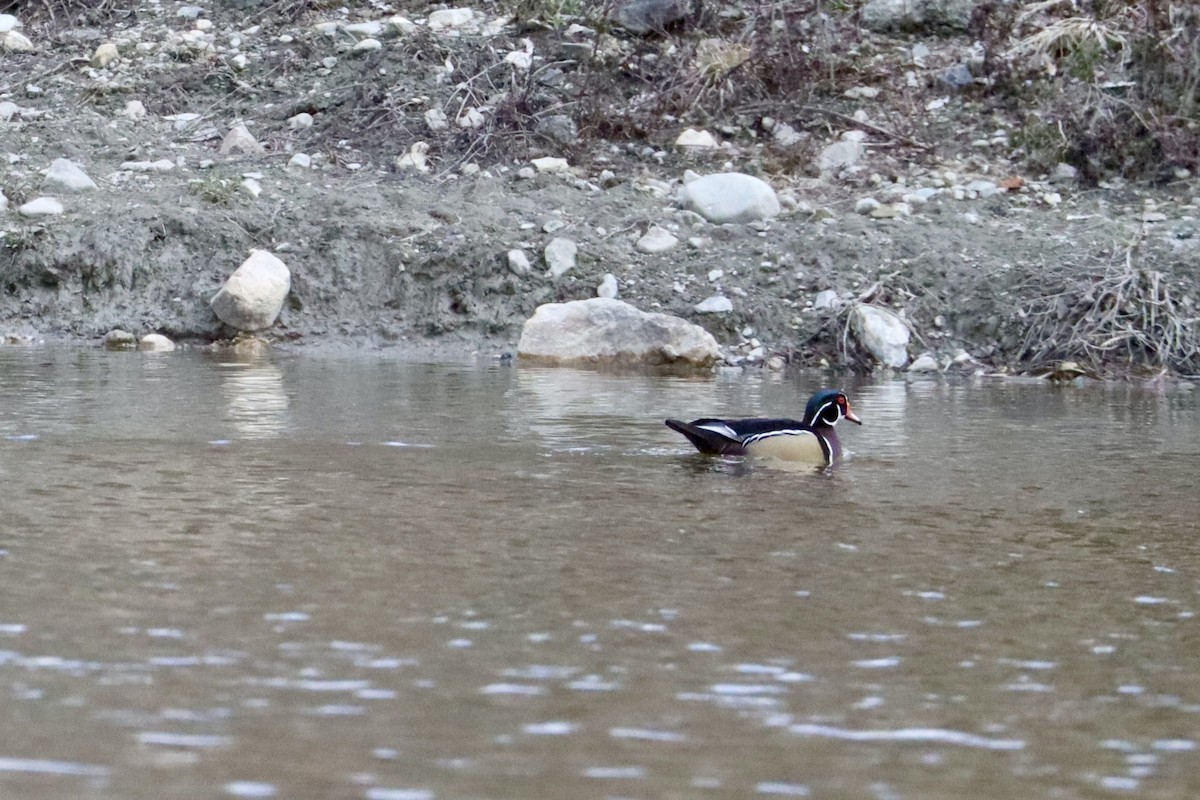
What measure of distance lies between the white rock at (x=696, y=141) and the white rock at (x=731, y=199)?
942 mm

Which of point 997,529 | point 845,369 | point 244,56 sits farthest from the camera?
point 244,56

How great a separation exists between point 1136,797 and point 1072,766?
197 millimetres

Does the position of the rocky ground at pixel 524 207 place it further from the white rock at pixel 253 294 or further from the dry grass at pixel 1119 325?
the white rock at pixel 253 294

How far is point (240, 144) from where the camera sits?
14.3m

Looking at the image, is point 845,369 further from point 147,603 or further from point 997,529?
point 147,603

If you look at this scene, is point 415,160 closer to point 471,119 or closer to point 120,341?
point 471,119

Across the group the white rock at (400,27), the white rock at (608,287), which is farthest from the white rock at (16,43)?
the white rock at (608,287)

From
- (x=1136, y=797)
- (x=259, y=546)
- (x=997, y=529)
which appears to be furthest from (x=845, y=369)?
(x=1136, y=797)

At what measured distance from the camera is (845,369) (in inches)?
467

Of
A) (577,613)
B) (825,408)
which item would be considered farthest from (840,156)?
(577,613)

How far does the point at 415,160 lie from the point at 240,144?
4.69 feet

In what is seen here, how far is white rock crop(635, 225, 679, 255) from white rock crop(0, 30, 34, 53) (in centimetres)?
647

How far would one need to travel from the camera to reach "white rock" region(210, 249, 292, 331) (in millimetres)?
12445

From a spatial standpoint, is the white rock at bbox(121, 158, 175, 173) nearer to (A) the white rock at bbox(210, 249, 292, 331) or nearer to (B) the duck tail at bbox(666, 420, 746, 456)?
(A) the white rock at bbox(210, 249, 292, 331)
